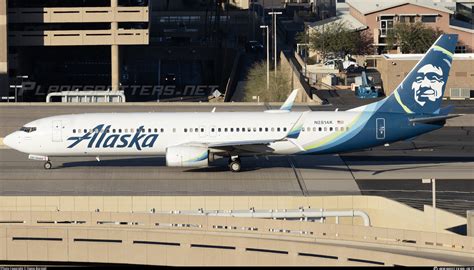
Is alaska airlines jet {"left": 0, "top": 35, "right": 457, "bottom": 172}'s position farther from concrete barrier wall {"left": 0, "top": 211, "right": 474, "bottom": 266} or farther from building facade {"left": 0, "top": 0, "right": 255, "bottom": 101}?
building facade {"left": 0, "top": 0, "right": 255, "bottom": 101}

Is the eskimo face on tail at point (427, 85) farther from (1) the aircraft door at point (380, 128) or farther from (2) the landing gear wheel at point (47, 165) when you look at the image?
(2) the landing gear wheel at point (47, 165)

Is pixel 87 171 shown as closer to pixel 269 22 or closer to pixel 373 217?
pixel 373 217

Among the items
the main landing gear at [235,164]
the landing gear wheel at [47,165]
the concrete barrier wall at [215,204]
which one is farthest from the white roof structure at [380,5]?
the concrete barrier wall at [215,204]

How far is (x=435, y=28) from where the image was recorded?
460 feet

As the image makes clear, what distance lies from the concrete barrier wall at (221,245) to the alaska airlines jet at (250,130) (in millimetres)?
24082

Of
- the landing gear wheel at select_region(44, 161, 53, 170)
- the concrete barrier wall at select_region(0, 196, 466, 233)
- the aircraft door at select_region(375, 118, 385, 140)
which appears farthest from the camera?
the landing gear wheel at select_region(44, 161, 53, 170)

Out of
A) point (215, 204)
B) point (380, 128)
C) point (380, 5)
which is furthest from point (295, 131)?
point (380, 5)

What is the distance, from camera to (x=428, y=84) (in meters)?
57.2

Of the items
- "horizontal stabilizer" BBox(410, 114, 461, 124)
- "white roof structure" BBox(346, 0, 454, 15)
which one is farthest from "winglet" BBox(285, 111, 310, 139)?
"white roof structure" BBox(346, 0, 454, 15)

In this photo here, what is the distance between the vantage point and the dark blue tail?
187ft

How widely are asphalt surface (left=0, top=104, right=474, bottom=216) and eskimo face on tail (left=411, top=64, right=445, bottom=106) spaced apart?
3.68 m

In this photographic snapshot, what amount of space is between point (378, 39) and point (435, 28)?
712 cm

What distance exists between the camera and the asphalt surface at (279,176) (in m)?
51.1

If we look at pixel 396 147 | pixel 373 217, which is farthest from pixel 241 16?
pixel 373 217
